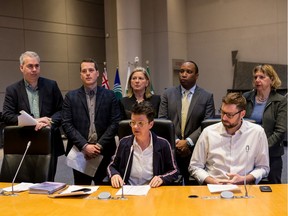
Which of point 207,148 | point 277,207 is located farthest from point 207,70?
point 277,207

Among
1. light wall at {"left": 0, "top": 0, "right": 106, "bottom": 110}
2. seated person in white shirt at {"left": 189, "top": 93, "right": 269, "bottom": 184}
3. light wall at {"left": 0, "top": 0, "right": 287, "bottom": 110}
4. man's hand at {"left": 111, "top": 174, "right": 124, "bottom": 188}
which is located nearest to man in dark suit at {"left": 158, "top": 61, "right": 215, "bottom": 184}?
seated person in white shirt at {"left": 189, "top": 93, "right": 269, "bottom": 184}

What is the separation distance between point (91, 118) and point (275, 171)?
1633 millimetres

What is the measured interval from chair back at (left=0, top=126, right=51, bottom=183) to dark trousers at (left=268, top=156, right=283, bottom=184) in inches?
71.4

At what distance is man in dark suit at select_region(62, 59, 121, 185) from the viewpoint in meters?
3.21

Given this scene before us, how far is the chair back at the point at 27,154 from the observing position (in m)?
2.82

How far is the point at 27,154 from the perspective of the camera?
2.87 meters

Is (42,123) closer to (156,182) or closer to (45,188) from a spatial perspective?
(45,188)

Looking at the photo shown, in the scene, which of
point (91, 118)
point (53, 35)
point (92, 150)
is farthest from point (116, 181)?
point (53, 35)

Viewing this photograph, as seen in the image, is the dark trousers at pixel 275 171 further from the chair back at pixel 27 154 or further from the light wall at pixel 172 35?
the light wall at pixel 172 35

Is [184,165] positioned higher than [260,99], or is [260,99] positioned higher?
[260,99]

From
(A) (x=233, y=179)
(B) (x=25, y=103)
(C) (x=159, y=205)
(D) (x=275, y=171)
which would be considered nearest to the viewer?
(C) (x=159, y=205)

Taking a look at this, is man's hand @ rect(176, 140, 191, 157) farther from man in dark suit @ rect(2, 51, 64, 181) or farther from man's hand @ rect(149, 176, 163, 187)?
man in dark suit @ rect(2, 51, 64, 181)

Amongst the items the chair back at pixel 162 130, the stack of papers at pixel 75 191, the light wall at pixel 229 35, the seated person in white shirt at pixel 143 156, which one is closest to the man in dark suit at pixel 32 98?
the chair back at pixel 162 130

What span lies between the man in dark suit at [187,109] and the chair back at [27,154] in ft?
3.62
